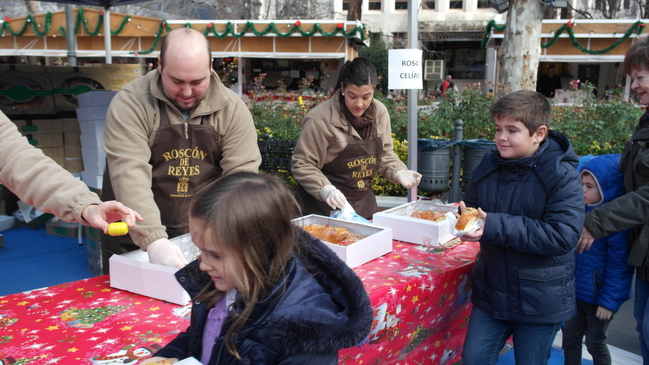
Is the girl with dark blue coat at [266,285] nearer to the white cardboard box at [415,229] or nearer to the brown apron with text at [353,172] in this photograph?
the white cardboard box at [415,229]

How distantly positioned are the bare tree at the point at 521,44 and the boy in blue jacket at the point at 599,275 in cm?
468

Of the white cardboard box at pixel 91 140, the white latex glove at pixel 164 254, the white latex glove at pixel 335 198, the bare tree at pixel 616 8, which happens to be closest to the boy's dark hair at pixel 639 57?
the white latex glove at pixel 335 198

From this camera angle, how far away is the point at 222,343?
1150 mm

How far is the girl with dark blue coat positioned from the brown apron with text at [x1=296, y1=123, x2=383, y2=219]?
1789 millimetres

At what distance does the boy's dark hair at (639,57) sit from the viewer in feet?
6.84

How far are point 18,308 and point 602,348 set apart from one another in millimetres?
2525

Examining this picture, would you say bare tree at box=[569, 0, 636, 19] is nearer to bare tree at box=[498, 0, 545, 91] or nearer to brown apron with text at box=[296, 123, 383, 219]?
bare tree at box=[498, 0, 545, 91]

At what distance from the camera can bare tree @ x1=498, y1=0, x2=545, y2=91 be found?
6.51 m

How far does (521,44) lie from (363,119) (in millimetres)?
4750

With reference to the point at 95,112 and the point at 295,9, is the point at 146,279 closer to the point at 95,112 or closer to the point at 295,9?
the point at 95,112

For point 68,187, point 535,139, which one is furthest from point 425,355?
point 68,187

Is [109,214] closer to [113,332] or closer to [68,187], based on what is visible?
[68,187]

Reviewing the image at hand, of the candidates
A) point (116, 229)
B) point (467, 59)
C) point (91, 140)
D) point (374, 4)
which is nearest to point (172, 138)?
point (116, 229)

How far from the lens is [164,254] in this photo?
1771 millimetres
